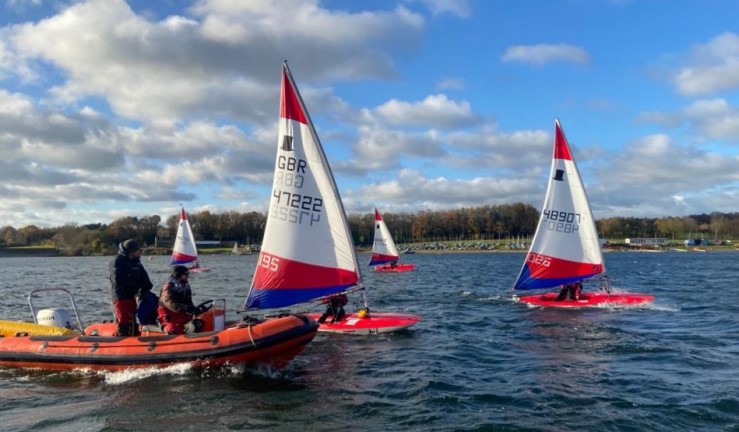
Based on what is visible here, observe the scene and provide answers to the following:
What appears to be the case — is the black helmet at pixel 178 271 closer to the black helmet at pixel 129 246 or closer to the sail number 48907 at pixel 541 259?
the black helmet at pixel 129 246

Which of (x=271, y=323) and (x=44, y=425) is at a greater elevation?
(x=271, y=323)

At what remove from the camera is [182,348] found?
13.1m

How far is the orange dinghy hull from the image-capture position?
42.7 feet

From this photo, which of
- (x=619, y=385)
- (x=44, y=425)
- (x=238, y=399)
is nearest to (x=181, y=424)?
(x=238, y=399)

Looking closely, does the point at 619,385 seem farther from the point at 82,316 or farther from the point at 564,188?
the point at 82,316

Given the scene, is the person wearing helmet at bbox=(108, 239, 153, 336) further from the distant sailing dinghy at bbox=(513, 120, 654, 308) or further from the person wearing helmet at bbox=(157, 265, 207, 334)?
the distant sailing dinghy at bbox=(513, 120, 654, 308)

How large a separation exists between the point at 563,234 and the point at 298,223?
14.8 metres

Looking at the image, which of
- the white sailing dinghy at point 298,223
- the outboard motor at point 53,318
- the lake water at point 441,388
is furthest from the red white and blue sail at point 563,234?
the outboard motor at point 53,318

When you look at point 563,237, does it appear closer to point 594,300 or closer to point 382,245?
point 594,300

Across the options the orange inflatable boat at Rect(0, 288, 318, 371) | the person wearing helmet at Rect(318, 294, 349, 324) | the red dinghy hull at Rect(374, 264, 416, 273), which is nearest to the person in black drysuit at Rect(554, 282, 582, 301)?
the person wearing helmet at Rect(318, 294, 349, 324)

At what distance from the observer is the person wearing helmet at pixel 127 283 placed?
13711 millimetres

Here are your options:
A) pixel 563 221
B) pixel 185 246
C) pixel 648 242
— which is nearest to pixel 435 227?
pixel 648 242

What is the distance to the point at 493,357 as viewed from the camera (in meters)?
15.4

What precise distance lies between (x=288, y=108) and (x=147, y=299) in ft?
19.7
